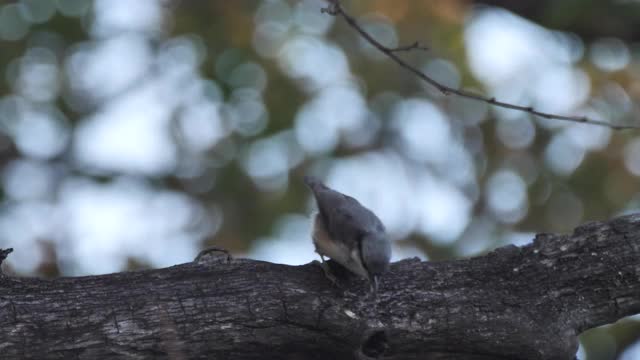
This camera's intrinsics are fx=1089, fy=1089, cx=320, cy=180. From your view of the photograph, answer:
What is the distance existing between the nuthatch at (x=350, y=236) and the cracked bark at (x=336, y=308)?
0.10 meters

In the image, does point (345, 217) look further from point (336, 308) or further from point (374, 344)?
point (374, 344)

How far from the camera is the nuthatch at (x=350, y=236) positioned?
3240 millimetres

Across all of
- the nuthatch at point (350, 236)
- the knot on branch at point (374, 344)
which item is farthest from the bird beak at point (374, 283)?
the knot on branch at point (374, 344)

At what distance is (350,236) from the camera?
336cm

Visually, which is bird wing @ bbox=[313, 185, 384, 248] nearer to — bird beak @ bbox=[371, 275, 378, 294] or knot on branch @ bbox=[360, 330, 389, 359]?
bird beak @ bbox=[371, 275, 378, 294]

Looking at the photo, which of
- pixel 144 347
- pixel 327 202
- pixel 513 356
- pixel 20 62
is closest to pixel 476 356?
pixel 513 356

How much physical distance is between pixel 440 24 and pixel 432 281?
15.3 feet

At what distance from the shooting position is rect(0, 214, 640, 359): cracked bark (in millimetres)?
3252

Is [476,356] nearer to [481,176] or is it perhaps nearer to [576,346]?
[576,346]

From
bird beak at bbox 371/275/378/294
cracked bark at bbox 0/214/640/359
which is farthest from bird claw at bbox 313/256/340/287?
bird beak at bbox 371/275/378/294

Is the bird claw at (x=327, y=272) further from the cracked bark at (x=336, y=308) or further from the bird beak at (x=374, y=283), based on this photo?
the bird beak at (x=374, y=283)

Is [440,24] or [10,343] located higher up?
[440,24]

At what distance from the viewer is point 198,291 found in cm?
337

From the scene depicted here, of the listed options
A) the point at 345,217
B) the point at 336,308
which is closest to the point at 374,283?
the point at 336,308
